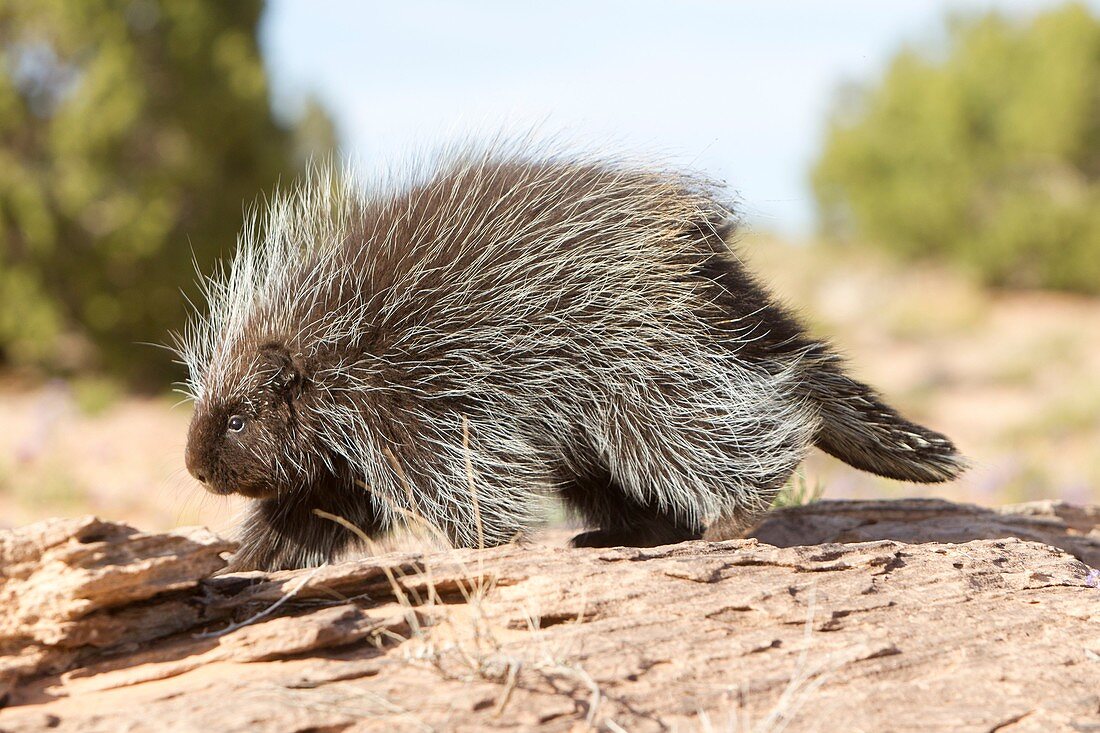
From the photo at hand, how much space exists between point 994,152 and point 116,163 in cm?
2224

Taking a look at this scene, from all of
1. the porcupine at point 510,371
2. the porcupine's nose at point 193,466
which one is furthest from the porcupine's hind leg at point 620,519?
the porcupine's nose at point 193,466

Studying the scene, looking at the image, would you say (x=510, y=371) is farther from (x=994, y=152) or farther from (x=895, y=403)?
(x=994, y=152)

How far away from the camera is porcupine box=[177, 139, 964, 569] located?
156 inches

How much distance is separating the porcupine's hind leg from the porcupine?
26 centimetres

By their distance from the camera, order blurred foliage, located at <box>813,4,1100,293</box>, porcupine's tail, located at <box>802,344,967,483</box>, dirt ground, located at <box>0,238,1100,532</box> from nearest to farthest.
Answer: porcupine's tail, located at <box>802,344,967,483</box>, dirt ground, located at <box>0,238,1100,532</box>, blurred foliage, located at <box>813,4,1100,293</box>

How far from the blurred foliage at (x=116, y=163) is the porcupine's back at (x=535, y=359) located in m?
10.7

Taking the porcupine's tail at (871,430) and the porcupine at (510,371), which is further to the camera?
the porcupine's tail at (871,430)

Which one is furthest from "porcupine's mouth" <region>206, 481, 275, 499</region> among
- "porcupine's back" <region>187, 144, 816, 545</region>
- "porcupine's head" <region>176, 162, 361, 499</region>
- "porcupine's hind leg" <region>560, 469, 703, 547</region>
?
"porcupine's hind leg" <region>560, 469, 703, 547</region>

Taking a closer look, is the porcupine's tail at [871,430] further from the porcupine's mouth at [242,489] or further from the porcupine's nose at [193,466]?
the porcupine's nose at [193,466]

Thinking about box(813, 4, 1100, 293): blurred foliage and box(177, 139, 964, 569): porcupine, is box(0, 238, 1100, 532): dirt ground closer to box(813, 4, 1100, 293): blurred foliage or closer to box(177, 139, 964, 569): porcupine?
box(177, 139, 964, 569): porcupine

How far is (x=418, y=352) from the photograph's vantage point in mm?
3984

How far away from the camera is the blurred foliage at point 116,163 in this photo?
13906 mm

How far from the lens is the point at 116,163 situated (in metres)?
14.2

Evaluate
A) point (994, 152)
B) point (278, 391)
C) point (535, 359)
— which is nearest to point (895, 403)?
point (535, 359)
